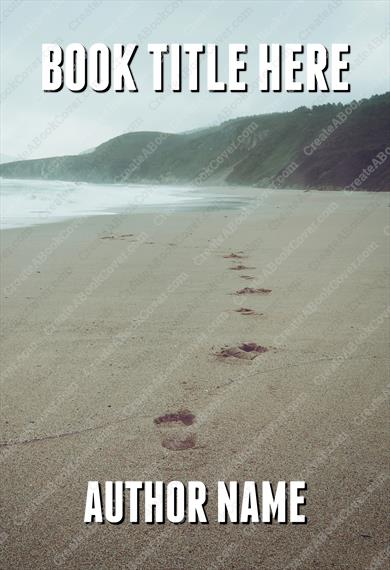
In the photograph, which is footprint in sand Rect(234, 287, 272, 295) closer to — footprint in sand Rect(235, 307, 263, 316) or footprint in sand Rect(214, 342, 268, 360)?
footprint in sand Rect(235, 307, 263, 316)

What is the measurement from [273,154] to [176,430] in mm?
59589

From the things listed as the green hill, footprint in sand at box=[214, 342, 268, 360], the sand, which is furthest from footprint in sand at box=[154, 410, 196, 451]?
the green hill

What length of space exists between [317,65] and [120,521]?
7.12m

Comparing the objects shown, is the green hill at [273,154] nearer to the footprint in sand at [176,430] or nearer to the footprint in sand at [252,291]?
the footprint in sand at [252,291]

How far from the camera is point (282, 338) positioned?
325cm

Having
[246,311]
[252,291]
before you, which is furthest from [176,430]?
[252,291]

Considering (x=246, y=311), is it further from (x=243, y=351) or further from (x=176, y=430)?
(x=176, y=430)

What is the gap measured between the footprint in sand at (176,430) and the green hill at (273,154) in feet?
93.1

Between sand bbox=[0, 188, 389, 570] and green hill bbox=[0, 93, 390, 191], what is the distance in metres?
26.6

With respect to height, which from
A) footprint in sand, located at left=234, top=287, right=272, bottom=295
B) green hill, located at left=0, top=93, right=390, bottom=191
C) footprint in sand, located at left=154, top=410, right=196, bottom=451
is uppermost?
green hill, located at left=0, top=93, right=390, bottom=191

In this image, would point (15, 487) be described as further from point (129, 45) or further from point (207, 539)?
point (129, 45)

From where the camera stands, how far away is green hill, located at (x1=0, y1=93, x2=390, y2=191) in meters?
38.9

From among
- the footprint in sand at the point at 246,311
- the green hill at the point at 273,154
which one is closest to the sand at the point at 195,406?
the footprint in sand at the point at 246,311

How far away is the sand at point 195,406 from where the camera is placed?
5.17 feet
